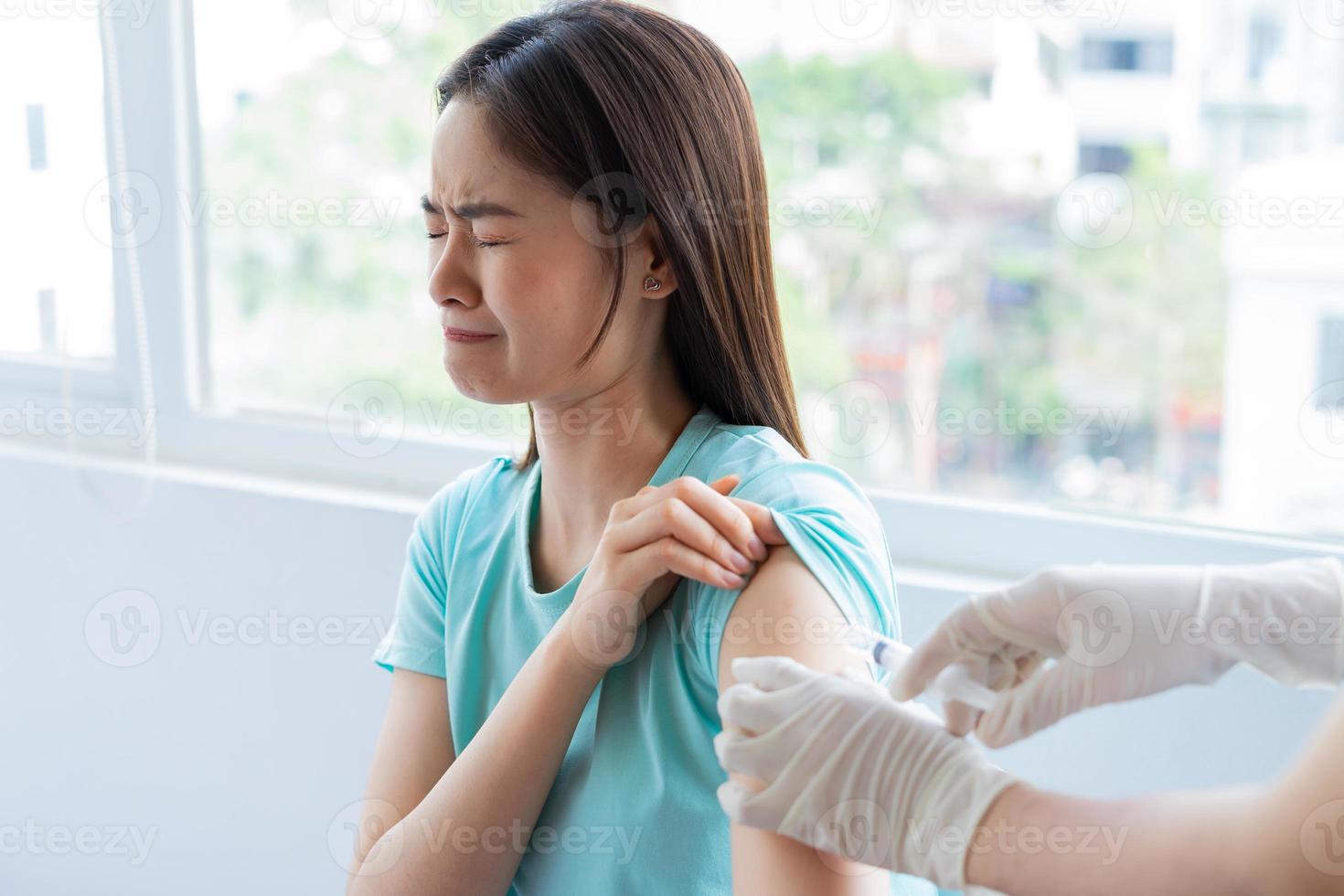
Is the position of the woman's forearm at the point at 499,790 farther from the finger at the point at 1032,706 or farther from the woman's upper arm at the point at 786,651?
the finger at the point at 1032,706

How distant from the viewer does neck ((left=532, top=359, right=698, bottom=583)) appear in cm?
123

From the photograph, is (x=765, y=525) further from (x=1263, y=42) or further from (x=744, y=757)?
(x=1263, y=42)

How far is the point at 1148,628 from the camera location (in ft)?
2.74

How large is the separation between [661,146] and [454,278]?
24 cm

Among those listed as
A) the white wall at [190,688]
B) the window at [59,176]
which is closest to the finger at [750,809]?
the white wall at [190,688]

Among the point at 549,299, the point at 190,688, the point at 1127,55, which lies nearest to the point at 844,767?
the point at 549,299

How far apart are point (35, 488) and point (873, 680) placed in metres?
1.56

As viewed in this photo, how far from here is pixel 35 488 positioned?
6.56ft

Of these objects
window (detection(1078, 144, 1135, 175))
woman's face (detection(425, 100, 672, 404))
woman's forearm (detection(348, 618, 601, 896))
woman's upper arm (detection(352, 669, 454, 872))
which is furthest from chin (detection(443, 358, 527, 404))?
window (detection(1078, 144, 1135, 175))

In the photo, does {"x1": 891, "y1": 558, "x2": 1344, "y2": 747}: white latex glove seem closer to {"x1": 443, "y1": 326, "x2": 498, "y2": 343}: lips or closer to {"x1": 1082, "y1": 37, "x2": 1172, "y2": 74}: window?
{"x1": 443, "y1": 326, "x2": 498, "y2": 343}: lips

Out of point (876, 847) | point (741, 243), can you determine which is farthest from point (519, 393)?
point (876, 847)

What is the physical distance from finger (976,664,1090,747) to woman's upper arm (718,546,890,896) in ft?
0.50

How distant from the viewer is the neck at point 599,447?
4.04 feet

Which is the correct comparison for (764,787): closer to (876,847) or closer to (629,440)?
(876,847)
